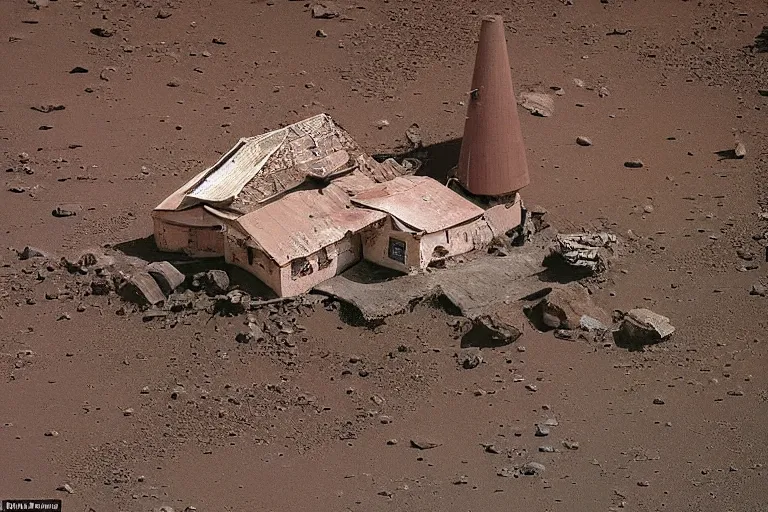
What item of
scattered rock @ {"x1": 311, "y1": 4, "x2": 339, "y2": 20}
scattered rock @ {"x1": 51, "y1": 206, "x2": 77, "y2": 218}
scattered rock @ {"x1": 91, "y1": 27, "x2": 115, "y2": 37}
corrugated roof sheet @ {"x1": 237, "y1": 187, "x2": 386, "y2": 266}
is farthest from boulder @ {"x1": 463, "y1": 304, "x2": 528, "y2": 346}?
scattered rock @ {"x1": 91, "y1": 27, "x2": 115, "y2": 37}

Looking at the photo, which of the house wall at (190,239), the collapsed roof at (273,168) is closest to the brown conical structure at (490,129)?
the collapsed roof at (273,168)

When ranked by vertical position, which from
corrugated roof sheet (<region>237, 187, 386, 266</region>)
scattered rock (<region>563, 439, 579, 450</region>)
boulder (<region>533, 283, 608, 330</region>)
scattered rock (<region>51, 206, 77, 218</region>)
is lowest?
scattered rock (<region>563, 439, 579, 450</region>)

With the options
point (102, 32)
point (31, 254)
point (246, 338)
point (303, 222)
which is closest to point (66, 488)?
point (246, 338)

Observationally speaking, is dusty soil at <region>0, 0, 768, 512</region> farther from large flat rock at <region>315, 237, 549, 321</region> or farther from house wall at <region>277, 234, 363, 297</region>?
house wall at <region>277, 234, 363, 297</region>

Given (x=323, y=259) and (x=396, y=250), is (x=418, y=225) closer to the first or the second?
(x=396, y=250)

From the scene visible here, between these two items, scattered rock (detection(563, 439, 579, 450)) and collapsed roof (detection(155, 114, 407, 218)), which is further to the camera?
collapsed roof (detection(155, 114, 407, 218))

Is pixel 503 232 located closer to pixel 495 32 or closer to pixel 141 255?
A: pixel 495 32
